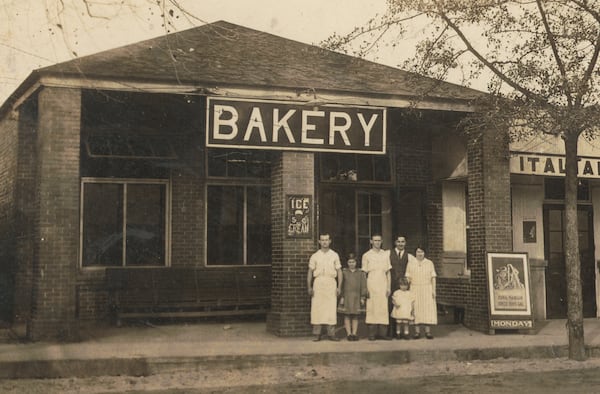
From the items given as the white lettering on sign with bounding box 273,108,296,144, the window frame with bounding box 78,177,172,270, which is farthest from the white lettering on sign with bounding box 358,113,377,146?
the window frame with bounding box 78,177,172,270

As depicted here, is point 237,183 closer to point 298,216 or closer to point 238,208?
point 238,208

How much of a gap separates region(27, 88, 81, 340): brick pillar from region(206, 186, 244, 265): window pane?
13.1 feet

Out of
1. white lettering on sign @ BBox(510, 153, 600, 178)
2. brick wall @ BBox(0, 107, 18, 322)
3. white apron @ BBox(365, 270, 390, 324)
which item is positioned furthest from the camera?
brick wall @ BBox(0, 107, 18, 322)

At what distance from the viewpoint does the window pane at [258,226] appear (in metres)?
14.7

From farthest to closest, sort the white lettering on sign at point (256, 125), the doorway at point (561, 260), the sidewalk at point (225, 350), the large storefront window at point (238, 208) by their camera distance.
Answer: the doorway at point (561, 260)
the large storefront window at point (238, 208)
the white lettering on sign at point (256, 125)
the sidewalk at point (225, 350)

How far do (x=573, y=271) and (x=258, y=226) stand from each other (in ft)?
21.0

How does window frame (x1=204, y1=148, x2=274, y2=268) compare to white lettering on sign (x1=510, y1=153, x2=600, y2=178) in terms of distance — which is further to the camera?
window frame (x1=204, y1=148, x2=274, y2=268)

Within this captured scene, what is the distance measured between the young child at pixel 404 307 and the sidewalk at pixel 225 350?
0.37 metres

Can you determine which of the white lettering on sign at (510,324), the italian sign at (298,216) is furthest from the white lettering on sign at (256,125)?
the white lettering on sign at (510,324)

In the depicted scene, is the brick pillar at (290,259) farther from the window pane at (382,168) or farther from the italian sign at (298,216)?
the window pane at (382,168)

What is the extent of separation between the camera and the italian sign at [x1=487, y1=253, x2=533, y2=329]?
1234 cm

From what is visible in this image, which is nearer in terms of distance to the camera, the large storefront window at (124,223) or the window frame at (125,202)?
the window frame at (125,202)

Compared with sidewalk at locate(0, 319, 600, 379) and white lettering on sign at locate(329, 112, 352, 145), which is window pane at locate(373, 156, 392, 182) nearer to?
white lettering on sign at locate(329, 112, 352, 145)

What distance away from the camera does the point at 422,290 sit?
11844 millimetres
